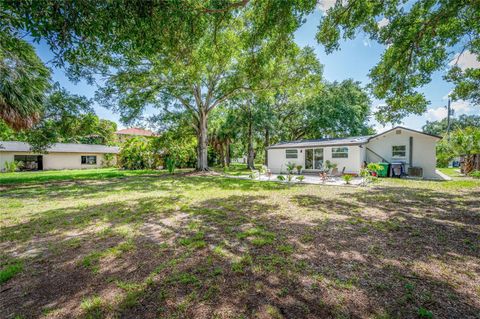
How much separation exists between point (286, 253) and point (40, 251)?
176 inches

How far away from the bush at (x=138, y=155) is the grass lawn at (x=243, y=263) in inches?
707

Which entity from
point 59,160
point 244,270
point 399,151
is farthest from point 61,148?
point 399,151

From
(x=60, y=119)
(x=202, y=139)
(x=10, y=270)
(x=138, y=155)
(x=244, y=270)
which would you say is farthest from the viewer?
(x=138, y=155)

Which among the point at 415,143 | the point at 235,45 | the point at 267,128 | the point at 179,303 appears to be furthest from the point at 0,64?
the point at 415,143

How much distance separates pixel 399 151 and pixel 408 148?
0.57 metres

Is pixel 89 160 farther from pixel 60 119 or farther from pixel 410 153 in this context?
pixel 410 153

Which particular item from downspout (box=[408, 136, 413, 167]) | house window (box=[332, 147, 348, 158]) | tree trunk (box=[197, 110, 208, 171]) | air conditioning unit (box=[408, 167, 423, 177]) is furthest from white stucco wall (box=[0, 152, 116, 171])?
downspout (box=[408, 136, 413, 167])

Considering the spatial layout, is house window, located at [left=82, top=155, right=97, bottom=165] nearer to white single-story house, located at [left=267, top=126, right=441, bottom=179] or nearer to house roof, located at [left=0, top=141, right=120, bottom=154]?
house roof, located at [left=0, top=141, right=120, bottom=154]

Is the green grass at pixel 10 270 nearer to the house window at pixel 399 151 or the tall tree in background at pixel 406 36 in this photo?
the tall tree in background at pixel 406 36

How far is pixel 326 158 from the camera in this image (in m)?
17.1

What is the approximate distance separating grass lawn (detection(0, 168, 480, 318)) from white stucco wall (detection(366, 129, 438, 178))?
35.0 feet

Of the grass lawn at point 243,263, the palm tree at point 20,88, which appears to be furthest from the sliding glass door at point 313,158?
the palm tree at point 20,88

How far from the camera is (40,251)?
379 centimetres

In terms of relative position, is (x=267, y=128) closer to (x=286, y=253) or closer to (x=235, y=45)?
(x=235, y=45)
